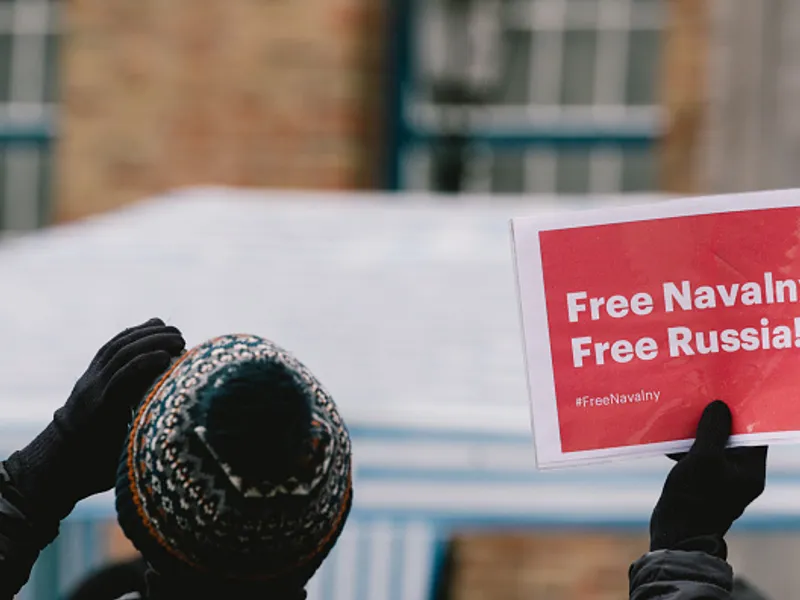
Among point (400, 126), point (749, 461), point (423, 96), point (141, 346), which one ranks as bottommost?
point (749, 461)

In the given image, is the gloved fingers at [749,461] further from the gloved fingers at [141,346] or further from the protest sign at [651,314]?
the gloved fingers at [141,346]

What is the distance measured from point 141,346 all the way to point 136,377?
4cm

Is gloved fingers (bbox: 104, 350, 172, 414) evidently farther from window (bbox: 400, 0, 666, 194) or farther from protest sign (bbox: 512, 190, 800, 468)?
window (bbox: 400, 0, 666, 194)

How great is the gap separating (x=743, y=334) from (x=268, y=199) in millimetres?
4127

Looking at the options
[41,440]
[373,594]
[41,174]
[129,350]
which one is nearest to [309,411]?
[129,350]

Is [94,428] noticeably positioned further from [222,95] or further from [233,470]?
[222,95]

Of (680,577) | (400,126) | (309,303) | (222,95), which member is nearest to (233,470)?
(680,577)

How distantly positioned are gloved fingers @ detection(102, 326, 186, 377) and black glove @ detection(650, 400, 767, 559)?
557 mm

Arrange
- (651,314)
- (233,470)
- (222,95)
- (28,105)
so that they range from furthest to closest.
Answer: (28,105), (222,95), (651,314), (233,470)

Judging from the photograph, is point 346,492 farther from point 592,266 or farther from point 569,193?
point 569,193

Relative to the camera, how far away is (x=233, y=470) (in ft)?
4.96

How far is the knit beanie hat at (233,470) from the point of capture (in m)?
1.51

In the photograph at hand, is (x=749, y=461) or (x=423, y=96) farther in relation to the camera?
(x=423, y=96)

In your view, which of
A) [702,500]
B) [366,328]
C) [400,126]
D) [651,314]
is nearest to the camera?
[702,500]
